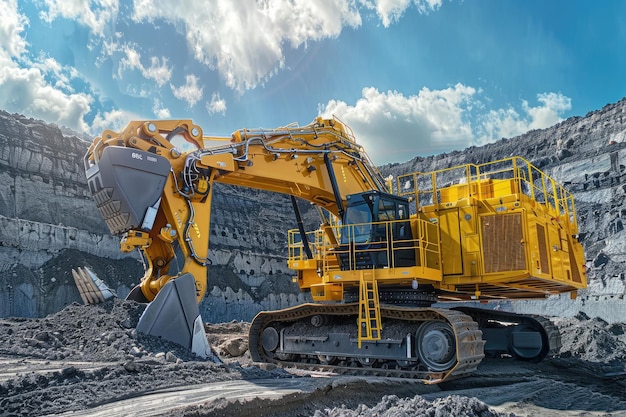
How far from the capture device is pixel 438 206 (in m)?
10.1

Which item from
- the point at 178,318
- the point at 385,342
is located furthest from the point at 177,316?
the point at 385,342

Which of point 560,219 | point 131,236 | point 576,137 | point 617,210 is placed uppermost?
point 576,137

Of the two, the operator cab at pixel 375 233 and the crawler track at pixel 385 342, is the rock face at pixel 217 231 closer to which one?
the crawler track at pixel 385 342

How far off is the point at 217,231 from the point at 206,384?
26.3 m

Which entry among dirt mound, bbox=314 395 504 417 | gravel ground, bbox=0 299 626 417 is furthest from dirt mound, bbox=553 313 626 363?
dirt mound, bbox=314 395 504 417

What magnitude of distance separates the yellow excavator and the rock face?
15.8 m

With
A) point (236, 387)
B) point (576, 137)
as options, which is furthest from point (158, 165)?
point (576, 137)

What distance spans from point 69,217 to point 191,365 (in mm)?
21881

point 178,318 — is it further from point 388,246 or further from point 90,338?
point 388,246

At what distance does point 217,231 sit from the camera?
3272cm

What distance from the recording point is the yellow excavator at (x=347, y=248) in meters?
8.52

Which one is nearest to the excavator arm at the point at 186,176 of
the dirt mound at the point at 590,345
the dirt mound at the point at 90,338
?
the dirt mound at the point at 90,338

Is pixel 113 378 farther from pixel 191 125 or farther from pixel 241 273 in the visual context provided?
pixel 241 273

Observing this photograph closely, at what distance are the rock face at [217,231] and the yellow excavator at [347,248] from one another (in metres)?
15.8
